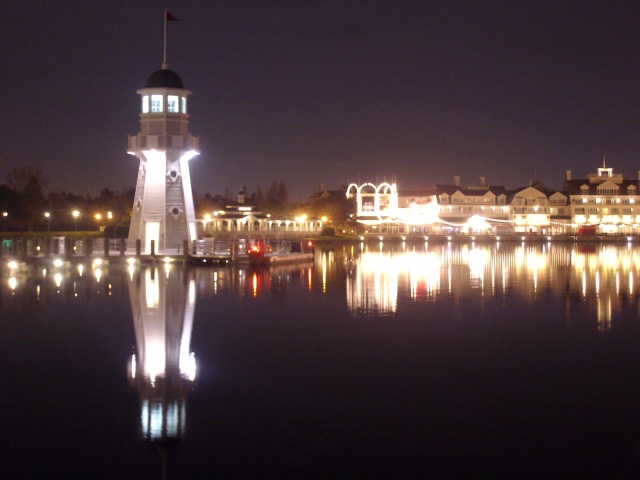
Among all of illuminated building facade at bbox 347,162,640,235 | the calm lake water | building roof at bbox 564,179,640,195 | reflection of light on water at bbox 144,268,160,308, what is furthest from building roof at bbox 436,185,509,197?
the calm lake water

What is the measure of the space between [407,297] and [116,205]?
71.8 m

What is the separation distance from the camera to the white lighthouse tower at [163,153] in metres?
37.6

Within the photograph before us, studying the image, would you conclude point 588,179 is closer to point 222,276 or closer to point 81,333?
point 222,276

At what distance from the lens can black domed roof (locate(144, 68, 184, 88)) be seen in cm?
3744

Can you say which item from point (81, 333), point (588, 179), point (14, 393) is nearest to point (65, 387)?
point (14, 393)

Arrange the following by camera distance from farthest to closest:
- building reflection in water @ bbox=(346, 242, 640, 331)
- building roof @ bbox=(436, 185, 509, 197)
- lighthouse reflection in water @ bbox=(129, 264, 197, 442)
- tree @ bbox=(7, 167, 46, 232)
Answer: building roof @ bbox=(436, 185, 509, 197) < tree @ bbox=(7, 167, 46, 232) < building reflection in water @ bbox=(346, 242, 640, 331) < lighthouse reflection in water @ bbox=(129, 264, 197, 442)

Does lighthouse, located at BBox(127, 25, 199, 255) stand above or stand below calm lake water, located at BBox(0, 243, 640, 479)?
above

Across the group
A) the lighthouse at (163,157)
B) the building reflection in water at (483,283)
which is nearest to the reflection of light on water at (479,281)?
the building reflection in water at (483,283)

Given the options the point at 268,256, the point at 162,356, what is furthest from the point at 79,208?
the point at 162,356

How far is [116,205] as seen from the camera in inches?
3578

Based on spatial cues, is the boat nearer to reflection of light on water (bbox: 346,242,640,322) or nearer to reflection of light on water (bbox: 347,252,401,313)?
reflection of light on water (bbox: 346,242,640,322)

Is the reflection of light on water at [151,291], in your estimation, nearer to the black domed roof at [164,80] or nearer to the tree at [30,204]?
the black domed roof at [164,80]

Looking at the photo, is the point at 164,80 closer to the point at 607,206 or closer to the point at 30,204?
the point at 30,204

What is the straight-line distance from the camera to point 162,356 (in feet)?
46.5
